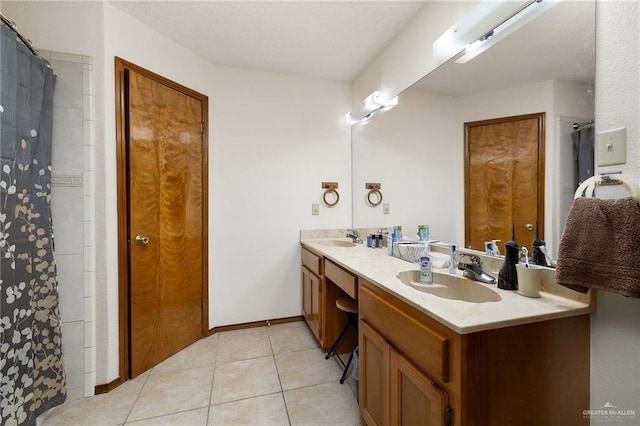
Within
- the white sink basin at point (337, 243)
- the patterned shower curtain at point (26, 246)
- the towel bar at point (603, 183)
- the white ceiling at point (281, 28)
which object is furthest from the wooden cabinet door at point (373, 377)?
the white ceiling at point (281, 28)

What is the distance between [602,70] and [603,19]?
0.55ft

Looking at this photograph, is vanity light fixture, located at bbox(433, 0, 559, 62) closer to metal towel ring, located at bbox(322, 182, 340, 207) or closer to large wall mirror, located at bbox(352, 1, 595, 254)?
large wall mirror, located at bbox(352, 1, 595, 254)

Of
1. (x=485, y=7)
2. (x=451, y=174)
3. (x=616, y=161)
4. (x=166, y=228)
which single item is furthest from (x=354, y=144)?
(x=616, y=161)

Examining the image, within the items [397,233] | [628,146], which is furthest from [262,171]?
[628,146]

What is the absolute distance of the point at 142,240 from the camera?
6.00 feet

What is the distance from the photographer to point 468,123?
1.43m

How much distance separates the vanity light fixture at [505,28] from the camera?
3.43ft

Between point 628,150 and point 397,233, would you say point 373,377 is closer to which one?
point 397,233

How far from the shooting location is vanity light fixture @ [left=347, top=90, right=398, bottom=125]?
211 centimetres

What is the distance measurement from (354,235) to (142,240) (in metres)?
1.71

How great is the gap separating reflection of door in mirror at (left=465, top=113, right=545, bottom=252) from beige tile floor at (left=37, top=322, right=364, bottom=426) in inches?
49.0

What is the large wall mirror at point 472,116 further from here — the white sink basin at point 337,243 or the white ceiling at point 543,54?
the white sink basin at point 337,243

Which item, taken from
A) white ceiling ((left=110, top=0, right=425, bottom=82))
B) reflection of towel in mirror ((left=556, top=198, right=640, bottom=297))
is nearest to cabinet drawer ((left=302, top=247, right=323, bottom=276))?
reflection of towel in mirror ((left=556, top=198, right=640, bottom=297))

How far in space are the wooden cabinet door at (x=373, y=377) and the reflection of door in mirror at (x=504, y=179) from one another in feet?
2.39
